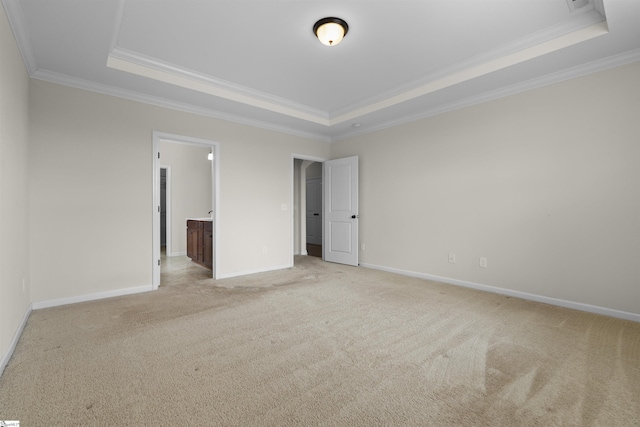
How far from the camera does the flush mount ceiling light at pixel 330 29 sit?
2490mm

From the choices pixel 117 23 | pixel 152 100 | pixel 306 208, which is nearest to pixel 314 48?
pixel 117 23

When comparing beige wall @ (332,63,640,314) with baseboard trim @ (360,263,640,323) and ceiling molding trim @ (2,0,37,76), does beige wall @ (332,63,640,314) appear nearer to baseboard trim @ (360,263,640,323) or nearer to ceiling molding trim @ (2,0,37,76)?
baseboard trim @ (360,263,640,323)

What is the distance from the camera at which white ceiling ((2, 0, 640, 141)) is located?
233cm

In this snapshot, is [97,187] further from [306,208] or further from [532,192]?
[306,208]

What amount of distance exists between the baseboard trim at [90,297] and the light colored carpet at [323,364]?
18cm

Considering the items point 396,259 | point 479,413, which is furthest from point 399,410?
point 396,259

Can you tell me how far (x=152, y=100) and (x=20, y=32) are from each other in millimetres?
1442

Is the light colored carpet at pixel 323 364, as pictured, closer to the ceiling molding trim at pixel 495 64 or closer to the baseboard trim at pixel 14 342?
the baseboard trim at pixel 14 342

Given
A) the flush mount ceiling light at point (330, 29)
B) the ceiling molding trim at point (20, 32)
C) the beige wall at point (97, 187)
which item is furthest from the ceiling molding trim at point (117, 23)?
the flush mount ceiling light at point (330, 29)

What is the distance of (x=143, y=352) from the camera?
214cm

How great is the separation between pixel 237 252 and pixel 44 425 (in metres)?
3.24

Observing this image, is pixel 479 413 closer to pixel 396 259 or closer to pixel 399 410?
pixel 399 410

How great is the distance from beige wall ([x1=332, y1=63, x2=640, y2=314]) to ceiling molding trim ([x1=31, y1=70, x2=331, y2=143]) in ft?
6.96

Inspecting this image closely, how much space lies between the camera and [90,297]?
3.35m
